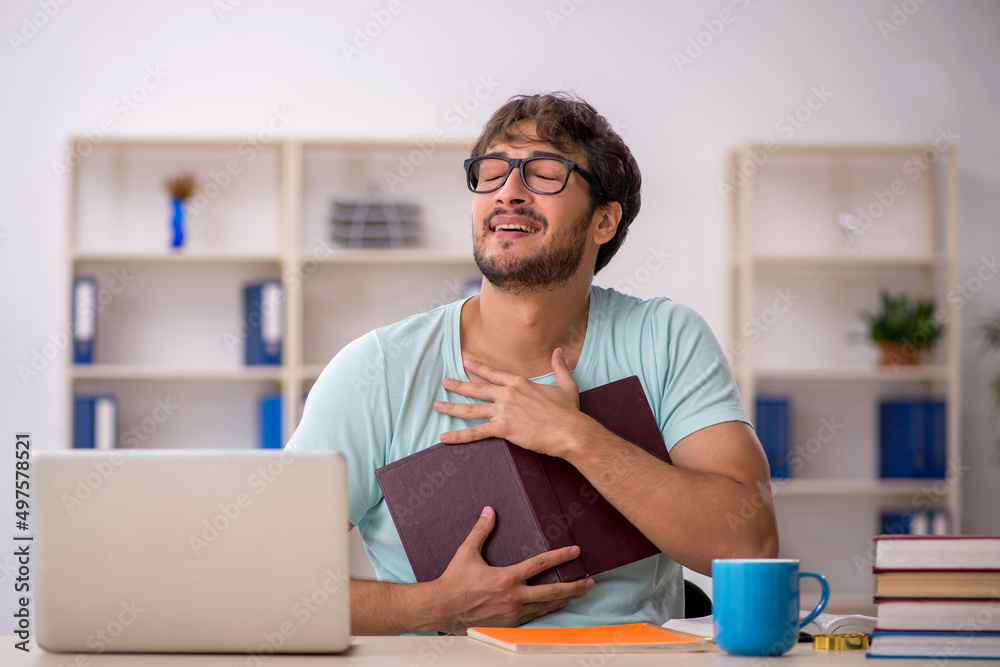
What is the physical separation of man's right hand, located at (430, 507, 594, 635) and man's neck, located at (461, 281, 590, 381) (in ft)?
1.24

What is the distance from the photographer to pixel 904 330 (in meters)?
3.67

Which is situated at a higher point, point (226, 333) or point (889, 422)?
point (226, 333)

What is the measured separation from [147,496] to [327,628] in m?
0.23

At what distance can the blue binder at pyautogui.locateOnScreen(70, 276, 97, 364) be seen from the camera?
342cm

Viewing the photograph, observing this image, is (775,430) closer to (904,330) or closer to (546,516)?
(904,330)

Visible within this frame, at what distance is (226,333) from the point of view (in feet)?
12.1

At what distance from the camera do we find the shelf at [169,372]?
3408mm

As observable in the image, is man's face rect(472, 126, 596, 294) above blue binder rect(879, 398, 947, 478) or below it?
above

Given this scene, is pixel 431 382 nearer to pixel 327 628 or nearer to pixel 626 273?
pixel 327 628

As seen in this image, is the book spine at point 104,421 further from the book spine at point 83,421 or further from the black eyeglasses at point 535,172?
the black eyeglasses at point 535,172

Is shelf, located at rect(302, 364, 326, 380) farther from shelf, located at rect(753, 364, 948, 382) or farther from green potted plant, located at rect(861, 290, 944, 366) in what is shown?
green potted plant, located at rect(861, 290, 944, 366)

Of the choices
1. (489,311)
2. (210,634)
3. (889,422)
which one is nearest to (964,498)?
(889,422)

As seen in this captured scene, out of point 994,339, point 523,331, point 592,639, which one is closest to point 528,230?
point 523,331

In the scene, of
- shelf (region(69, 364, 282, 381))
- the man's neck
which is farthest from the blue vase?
the man's neck
